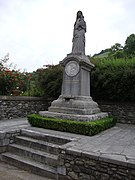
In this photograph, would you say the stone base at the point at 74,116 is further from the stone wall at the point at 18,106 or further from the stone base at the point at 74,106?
the stone wall at the point at 18,106

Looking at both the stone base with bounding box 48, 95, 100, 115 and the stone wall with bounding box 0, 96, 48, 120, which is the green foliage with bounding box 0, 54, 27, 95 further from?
the stone base with bounding box 48, 95, 100, 115

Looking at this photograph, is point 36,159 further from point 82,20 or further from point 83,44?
point 82,20

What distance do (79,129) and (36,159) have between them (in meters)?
1.57

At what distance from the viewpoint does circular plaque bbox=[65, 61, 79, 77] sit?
Answer: 22.7ft

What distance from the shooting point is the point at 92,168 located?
353 cm

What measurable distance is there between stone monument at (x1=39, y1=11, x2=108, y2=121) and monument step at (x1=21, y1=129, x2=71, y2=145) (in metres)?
1.24

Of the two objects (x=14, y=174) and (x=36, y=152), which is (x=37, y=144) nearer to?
(x=36, y=152)

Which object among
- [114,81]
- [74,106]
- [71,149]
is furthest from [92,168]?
[114,81]

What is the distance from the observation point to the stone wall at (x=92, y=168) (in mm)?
3200

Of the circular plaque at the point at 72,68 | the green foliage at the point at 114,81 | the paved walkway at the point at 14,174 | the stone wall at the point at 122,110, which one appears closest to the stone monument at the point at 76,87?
the circular plaque at the point at 72,68

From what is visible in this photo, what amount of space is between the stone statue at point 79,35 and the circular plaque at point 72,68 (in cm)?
50

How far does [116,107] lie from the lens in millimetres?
9195

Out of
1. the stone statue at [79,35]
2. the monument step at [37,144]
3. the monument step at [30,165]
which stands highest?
the stone statue at [79,35]

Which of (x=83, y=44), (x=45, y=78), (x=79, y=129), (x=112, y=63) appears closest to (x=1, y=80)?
(x=45, y=78)
